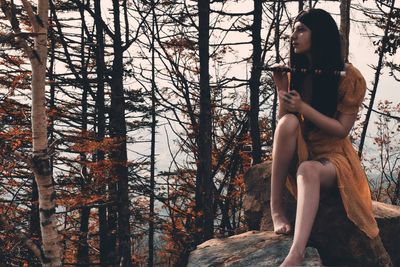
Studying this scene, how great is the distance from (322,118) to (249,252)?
1390 millimetres

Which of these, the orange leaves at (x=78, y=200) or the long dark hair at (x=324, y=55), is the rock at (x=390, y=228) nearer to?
the long dark hair at (x=324, y=55)

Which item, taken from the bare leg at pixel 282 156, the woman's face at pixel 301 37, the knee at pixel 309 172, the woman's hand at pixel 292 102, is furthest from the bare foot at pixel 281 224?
the woman's face at pixel 301 37

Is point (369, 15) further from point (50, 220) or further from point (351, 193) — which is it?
point (50, 220)

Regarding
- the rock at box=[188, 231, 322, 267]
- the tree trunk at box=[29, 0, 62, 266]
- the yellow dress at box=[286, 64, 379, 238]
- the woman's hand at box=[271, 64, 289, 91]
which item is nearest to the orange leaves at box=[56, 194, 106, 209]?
the tree trunk at box=[29, 0, 62, 266]

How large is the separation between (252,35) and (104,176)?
5.07 meters

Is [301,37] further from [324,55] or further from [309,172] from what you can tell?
[309,172]

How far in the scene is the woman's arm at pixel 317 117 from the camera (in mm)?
2996

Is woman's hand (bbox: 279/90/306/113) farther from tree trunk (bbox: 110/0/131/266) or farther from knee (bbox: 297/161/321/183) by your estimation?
tree trunk (bbox: 110/0/131/266)

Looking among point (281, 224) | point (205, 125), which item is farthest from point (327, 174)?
point (205, 125)

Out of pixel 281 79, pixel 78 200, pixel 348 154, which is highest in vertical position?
pixel 281 79

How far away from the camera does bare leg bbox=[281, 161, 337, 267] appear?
2680 millimetres

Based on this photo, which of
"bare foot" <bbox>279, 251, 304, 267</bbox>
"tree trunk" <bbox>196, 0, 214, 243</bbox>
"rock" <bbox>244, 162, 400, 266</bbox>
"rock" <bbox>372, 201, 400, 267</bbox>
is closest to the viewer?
"bare foot" <bbox>279, 251, 304, 267</bbox>

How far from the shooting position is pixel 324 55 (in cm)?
317

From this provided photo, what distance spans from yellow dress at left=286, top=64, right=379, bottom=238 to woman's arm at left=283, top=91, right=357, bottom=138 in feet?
0.38
